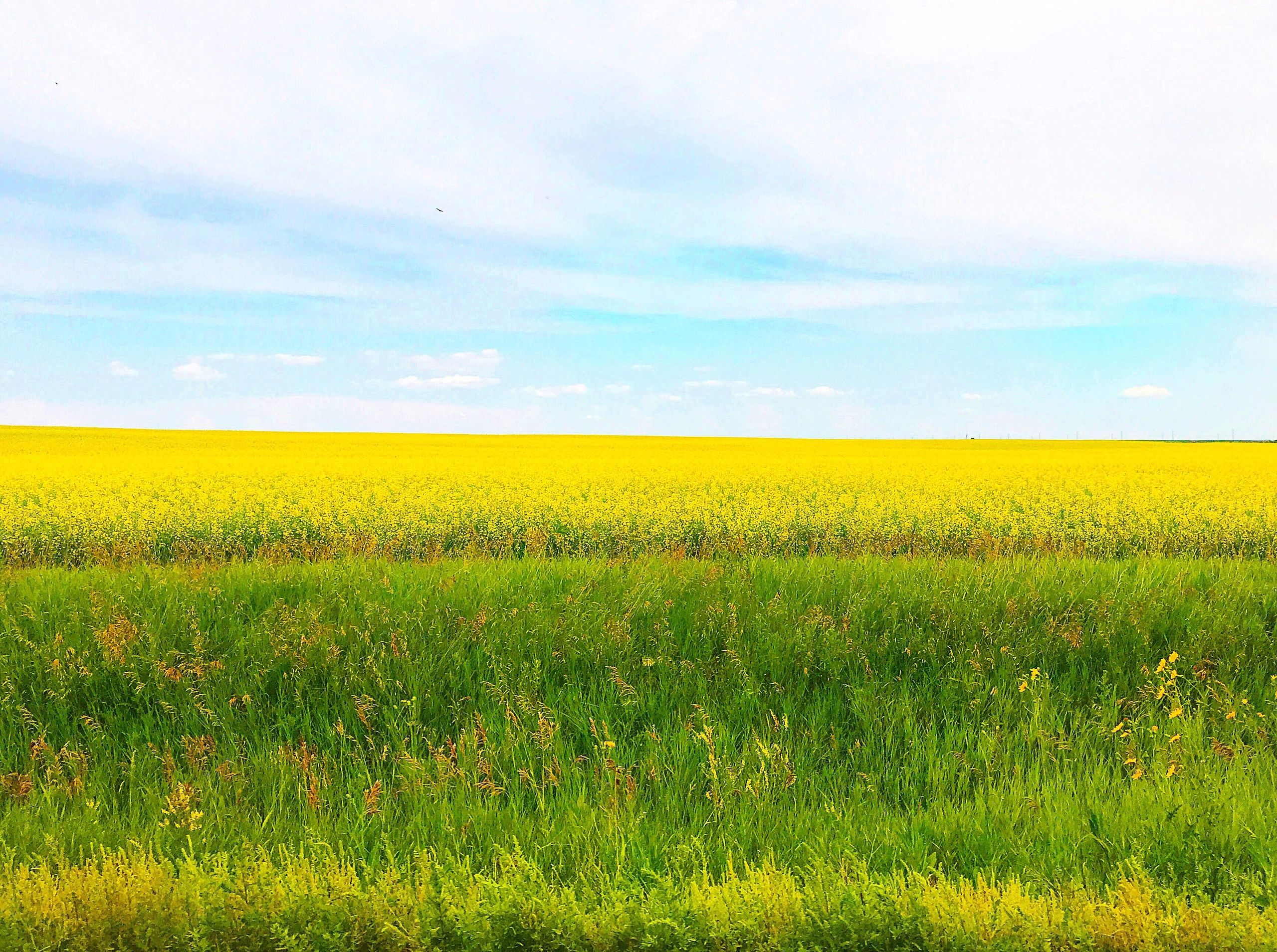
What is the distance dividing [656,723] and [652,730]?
0.32m

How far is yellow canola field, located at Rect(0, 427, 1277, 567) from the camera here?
1109 centimetres

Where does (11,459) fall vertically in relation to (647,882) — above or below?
above

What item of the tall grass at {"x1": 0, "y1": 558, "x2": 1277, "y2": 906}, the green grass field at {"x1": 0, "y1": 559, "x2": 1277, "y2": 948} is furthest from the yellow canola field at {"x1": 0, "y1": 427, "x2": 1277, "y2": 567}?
the tall grass at {"x1": 0, "y1": 558, "x2": 1277, "y2": 906}

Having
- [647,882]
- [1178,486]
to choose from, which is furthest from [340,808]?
[1178,486]

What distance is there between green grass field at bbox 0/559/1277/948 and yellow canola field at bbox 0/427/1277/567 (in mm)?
3428

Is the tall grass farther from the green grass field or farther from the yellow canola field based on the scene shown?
the yellow canola field

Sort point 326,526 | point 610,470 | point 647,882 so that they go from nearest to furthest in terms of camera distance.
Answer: point 647,882 < point 326,526 < point 610,470

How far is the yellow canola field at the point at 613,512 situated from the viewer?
11.1 m

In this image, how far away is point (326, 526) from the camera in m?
11.8

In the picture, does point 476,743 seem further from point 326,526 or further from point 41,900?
point 326,526

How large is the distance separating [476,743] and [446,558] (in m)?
5.76

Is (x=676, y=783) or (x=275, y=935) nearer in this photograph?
(x=275, y=935)

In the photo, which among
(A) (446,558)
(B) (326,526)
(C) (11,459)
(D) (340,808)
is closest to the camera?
(D) (340,808)

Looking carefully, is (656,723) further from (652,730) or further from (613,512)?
→ (613,512)
